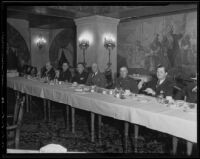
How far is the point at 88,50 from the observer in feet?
29.3

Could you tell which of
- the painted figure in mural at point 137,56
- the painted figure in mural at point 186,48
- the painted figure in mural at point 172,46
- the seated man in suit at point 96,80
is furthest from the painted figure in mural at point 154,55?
the seated man in suit at point 96,80

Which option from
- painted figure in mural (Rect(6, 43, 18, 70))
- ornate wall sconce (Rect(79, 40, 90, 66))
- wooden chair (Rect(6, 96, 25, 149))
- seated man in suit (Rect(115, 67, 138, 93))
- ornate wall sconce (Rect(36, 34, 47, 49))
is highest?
ornate wall sconce (Rect(36, 34, 47, 49))

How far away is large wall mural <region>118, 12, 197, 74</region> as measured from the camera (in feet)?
24.6

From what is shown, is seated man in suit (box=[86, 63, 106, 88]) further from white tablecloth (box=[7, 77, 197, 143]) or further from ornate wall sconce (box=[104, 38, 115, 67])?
ornate wall sconce (box=[104, 38, 115, 67])

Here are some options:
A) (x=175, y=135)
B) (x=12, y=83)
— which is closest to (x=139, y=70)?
(x=12, y=83)

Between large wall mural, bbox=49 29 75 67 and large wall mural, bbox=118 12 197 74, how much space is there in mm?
4148

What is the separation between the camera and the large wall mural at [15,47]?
933 cm

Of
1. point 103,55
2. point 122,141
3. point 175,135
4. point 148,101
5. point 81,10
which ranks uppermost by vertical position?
point 81,10

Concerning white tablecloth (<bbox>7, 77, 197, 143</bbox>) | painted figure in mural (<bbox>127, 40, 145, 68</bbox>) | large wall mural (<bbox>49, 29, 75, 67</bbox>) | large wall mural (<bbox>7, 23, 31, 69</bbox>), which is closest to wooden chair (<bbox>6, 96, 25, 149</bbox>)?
white tablecloth (<bbox>7, 77, 197, 143</bbox>)

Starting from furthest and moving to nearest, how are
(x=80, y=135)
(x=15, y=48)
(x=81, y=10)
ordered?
(x=15, y=48) < (x=81, y=10) < (x=80, y=135)

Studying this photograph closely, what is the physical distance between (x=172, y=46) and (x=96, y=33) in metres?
2.67

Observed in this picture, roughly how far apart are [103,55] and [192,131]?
6364mm

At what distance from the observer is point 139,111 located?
3445 mm

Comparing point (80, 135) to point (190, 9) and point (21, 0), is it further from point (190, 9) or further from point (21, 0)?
point (190, 9)
